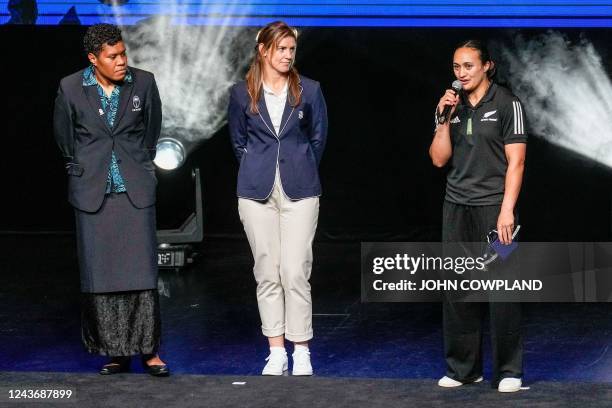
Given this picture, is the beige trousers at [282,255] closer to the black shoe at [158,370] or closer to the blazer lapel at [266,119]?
the blazer lapel at [266,119]

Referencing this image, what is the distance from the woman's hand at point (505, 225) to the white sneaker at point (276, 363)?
100 cm

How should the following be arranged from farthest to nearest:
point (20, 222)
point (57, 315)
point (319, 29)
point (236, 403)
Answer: point (20, 222) → point (319, 29) → point (57, 315) → point (236, 403)

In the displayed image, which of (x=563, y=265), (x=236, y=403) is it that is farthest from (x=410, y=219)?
(x=236, y=403)

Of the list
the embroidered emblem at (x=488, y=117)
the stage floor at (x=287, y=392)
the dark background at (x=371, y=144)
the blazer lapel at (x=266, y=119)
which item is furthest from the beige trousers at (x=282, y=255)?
the dark background at (x=371, y=144)

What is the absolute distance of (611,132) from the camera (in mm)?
7855

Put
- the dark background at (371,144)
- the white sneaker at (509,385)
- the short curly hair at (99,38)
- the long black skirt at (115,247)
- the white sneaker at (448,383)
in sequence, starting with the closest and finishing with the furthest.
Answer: the white sneaker at (509,385), the white sneaker at (448,383), the short curly hair at (99,38), the long black skirt at (115,247), the dark background at (371,144)

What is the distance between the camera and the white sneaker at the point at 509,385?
3.98 m

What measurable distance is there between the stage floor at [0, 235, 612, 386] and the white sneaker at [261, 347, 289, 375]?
0.26 meters

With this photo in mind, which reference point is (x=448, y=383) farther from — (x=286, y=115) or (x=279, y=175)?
(x=286, y=115)

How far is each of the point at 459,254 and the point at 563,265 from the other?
3208 mm

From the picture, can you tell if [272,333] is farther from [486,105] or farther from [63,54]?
[63,54]

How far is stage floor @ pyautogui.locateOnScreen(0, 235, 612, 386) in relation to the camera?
4777mm

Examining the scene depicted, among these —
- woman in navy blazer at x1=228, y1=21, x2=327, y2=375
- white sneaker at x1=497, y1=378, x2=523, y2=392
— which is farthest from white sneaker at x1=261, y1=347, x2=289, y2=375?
white sneaker at x1=497, y1=378, x2=523, y2=392

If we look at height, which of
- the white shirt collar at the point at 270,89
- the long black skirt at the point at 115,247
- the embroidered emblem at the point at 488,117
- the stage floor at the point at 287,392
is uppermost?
the white shirt collar at the point at 270,89
